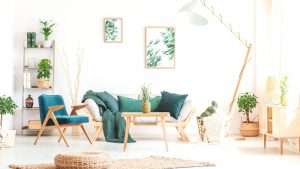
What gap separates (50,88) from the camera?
9930 mm

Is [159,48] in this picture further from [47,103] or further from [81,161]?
[81,161]

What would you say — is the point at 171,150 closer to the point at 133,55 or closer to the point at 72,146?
the point at 72,146

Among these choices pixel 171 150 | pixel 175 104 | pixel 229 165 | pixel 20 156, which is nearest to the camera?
pixel 229 165

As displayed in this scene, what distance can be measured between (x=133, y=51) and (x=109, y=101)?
1.35 m

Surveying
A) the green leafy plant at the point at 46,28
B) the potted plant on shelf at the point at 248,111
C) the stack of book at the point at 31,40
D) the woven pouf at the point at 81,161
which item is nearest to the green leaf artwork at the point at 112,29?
the green leafy plant at the point at 46,28

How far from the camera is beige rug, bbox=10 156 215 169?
596 centimetres

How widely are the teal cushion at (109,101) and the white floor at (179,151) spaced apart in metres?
0.66

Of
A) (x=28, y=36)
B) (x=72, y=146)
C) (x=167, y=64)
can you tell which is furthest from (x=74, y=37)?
(x=72, y=146)

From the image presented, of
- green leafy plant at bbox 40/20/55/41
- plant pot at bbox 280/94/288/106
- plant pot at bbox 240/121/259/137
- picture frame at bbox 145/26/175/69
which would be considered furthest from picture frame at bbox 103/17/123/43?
plant pot at bbox 280/94/288/106

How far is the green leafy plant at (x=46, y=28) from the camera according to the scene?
9742mm

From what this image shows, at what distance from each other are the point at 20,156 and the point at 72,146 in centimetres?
130

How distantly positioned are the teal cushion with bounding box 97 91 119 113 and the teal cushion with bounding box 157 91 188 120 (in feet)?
2.46

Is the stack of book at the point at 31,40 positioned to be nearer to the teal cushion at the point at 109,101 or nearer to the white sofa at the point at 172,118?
the teal cushion at the point at 109,101

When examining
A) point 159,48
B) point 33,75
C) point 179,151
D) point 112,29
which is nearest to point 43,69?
point 33,75
